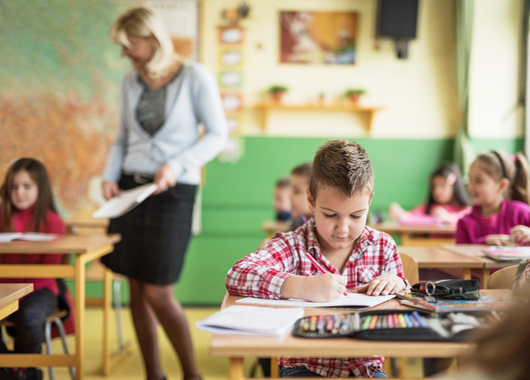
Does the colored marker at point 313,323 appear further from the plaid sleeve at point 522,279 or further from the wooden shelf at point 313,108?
the wooden shelf at point 313,108

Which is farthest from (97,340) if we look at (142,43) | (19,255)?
(142,43)

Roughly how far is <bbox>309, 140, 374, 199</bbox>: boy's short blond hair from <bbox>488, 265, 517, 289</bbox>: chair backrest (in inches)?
16.8

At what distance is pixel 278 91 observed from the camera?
4258mm

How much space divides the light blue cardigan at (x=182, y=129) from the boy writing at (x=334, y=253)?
97 cm

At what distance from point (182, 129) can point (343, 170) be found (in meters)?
1.16

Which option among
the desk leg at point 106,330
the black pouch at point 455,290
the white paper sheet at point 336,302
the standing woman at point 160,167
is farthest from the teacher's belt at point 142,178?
the black pouch at point 455,290

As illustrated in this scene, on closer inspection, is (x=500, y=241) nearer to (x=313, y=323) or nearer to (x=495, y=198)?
(x=495, y=198)

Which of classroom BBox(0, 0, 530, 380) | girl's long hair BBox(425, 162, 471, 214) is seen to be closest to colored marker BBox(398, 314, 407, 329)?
girl's long hair BBox(425, 162, 471, 214)

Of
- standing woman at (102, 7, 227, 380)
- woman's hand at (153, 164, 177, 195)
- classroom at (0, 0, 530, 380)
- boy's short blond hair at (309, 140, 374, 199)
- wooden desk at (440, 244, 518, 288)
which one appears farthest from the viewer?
classroom at (0, 0, 530, 380)

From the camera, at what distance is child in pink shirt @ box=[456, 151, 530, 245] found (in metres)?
2.41

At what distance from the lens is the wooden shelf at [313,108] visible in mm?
4273

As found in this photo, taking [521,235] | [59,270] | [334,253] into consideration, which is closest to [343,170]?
[334,253]

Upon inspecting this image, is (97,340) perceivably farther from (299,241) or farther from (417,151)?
(417,151)

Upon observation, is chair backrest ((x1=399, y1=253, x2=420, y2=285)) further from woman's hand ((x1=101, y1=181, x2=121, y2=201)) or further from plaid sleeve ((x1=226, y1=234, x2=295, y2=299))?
woman's hand ((x1=101, y1=181, x2=121, y2=201))
